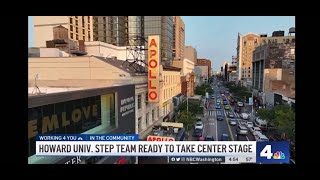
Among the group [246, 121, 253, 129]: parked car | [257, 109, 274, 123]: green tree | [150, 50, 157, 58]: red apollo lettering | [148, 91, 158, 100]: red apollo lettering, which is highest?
[150, 50, 157, 58]: red apollo lettering

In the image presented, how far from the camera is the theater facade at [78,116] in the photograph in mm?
4562

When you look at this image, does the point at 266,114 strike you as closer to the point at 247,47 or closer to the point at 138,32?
the point at 138,32

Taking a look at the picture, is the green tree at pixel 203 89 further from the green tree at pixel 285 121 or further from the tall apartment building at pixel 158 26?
the green tree at pixel 285 121

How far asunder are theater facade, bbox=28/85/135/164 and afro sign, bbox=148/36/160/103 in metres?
1.34

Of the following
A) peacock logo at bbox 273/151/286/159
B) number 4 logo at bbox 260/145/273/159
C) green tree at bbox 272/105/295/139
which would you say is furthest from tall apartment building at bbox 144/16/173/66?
peacock logo at bbox 273/151/286/159

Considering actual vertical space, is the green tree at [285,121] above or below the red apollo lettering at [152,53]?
below

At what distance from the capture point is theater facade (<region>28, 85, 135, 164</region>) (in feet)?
15.0

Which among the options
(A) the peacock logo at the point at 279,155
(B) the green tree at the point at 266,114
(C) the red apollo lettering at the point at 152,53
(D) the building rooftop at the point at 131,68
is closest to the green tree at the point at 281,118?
(B) the green tree at the point at 266,114

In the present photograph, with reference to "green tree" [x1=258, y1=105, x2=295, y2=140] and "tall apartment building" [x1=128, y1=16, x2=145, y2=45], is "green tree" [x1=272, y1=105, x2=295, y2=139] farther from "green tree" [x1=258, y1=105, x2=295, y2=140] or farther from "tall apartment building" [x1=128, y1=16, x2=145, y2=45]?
"tall apartment building" [x1=128, y1=16, x2=145, y2=45]

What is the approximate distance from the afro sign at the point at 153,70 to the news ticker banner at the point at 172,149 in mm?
3318

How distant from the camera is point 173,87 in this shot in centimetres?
850

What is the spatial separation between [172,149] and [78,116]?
204cm

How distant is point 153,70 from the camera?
8047mm
